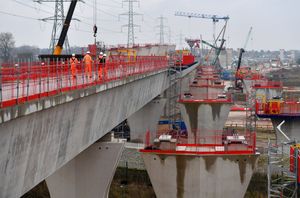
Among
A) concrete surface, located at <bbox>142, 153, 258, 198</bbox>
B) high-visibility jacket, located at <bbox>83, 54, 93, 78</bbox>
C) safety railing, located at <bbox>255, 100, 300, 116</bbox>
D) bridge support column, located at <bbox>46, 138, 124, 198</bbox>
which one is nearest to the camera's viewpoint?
high-visibility jacket, located at <bbox>83, 54, 93, 78</bbox>

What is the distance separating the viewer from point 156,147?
24.1 meters

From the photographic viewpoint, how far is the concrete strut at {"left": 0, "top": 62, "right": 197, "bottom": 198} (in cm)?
1072

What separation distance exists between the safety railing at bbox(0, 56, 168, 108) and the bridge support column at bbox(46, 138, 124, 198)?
3529mm

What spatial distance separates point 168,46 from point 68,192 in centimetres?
5456

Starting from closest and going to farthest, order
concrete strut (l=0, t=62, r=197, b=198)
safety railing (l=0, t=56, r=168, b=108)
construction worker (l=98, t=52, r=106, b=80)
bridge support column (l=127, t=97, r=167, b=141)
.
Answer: concrete strut (l=0, t=62, r=197, b=198) < safety railing (l=0, t=56, r=168, b=108) < construction worker (l=98, t=52, r=106, b=80) < bridge support column (l=127, t=97, r=167, b=141)

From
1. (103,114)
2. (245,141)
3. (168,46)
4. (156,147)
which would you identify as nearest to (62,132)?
(103,114)

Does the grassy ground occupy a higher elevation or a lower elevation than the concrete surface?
lower

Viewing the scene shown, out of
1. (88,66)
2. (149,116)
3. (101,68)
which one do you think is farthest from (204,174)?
(149,116)

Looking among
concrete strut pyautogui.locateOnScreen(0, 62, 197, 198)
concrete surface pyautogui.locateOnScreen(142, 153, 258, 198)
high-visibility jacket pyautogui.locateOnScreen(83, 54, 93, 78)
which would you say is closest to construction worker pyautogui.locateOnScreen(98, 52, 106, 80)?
concrete strut pyautogui.locateOnScreen(0, 62, 197, 198)

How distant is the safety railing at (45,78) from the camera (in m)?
11.8

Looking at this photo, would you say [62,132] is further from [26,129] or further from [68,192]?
[68,192]

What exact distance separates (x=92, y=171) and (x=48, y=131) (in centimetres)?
950

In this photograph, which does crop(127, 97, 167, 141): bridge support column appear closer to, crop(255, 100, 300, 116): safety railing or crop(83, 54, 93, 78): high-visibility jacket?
crop(255, 100, 300, 116): safety railing

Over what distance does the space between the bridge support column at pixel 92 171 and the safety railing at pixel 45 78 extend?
139 inches
